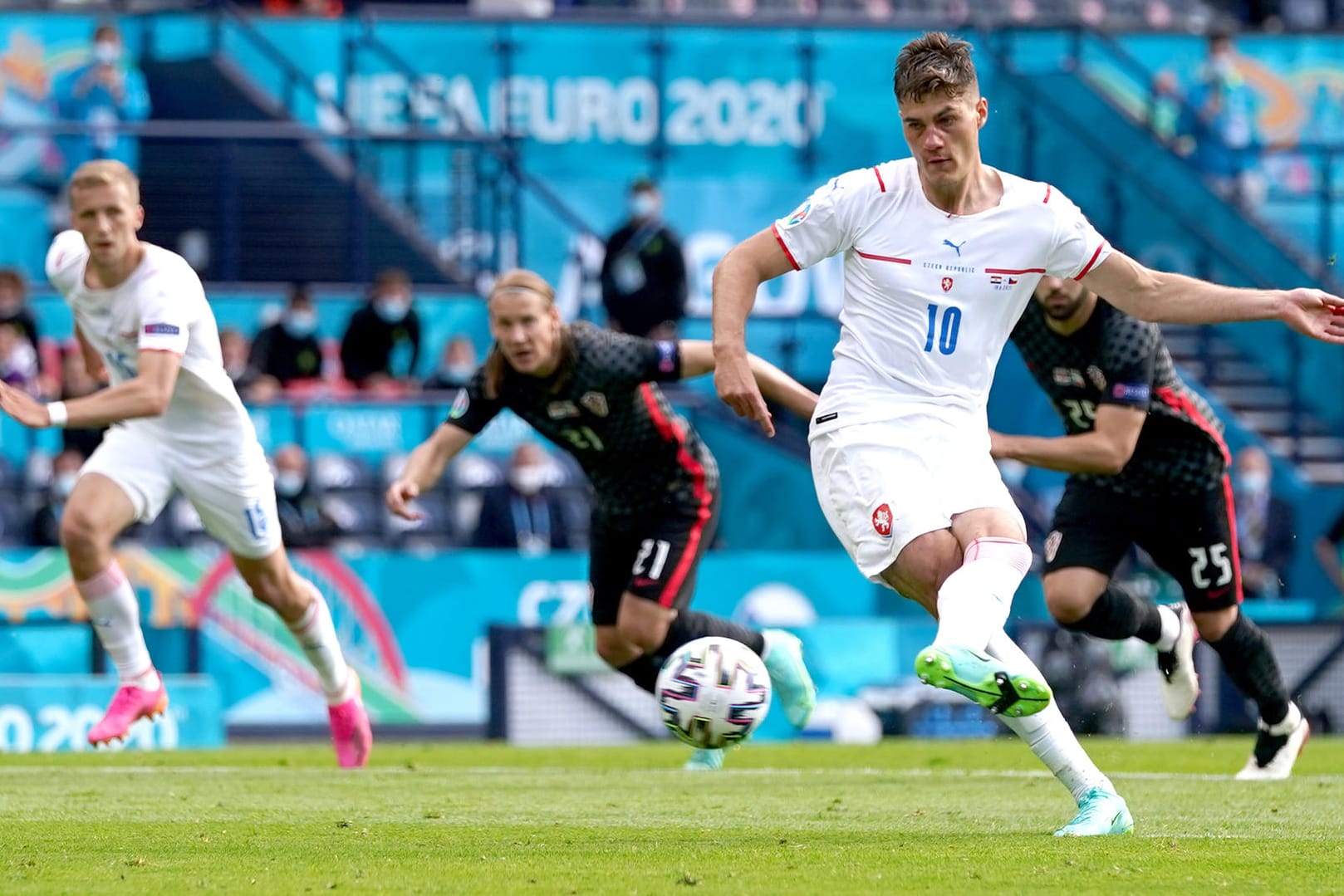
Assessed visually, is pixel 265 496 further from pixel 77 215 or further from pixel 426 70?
pixel 426 70

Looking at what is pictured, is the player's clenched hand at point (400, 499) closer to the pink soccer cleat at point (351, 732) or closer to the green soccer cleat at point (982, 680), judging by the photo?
the pink soccer cleat at point (351, 732)

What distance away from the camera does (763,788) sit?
9.91 m

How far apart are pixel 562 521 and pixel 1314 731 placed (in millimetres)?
5929

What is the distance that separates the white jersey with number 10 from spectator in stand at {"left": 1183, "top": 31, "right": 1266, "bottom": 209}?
1695 centimetres

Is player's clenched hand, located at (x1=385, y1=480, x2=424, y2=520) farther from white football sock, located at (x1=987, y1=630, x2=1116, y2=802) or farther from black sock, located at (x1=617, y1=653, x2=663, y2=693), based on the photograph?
white football sock, located at (x1=987, y1=630, x2=1116, y2=802)

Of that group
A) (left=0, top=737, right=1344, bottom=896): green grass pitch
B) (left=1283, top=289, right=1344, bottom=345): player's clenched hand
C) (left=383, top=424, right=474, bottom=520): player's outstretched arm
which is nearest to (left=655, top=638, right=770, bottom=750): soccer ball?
(left=0, top=737, right=1344, bottom=896): green grass pitch

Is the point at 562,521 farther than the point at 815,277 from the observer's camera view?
No

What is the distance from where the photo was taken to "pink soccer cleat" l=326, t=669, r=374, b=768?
11359mm

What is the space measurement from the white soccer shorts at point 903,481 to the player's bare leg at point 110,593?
4.08m

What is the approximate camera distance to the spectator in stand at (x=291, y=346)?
62.3 feet

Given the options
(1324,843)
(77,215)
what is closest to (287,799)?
(77,215)

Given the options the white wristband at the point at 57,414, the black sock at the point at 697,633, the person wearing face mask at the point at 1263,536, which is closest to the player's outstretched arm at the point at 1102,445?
the black sock at the point at 697,633

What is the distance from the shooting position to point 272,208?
21.7 metres

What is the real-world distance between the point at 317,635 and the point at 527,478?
6687mm
